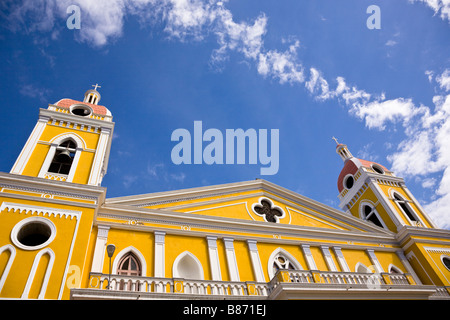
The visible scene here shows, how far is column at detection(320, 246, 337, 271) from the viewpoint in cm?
1519

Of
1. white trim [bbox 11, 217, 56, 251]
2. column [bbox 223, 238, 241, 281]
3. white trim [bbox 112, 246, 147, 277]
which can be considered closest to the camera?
white trim [bbox 11, 217, 56, 251]

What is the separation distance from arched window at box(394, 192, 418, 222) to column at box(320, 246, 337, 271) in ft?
24.5

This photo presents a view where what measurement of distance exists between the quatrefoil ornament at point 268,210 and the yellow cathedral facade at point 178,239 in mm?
Answer: 85

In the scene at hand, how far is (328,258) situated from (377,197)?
7.49 metres

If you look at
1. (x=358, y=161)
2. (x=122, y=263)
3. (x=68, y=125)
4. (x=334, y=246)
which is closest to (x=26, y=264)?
(x=122, y=263)

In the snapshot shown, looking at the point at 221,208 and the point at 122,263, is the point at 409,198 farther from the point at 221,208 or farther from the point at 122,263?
the point at 122,263

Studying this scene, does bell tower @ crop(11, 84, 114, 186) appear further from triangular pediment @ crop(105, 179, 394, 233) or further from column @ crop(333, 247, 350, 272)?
column @ crop(333, 247, 350, 272)

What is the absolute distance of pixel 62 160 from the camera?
14.2 m

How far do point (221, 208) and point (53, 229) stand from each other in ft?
25.2

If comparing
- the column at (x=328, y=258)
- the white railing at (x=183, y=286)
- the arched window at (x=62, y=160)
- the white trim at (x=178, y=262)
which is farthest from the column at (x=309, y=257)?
the arched window at (x=62, y=160)

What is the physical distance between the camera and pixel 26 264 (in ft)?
32.4

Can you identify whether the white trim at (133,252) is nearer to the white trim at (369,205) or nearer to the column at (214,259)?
the column at (214,259)

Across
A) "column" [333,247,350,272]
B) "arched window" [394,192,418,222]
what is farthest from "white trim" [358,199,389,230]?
"column" [333,247,350,272]
